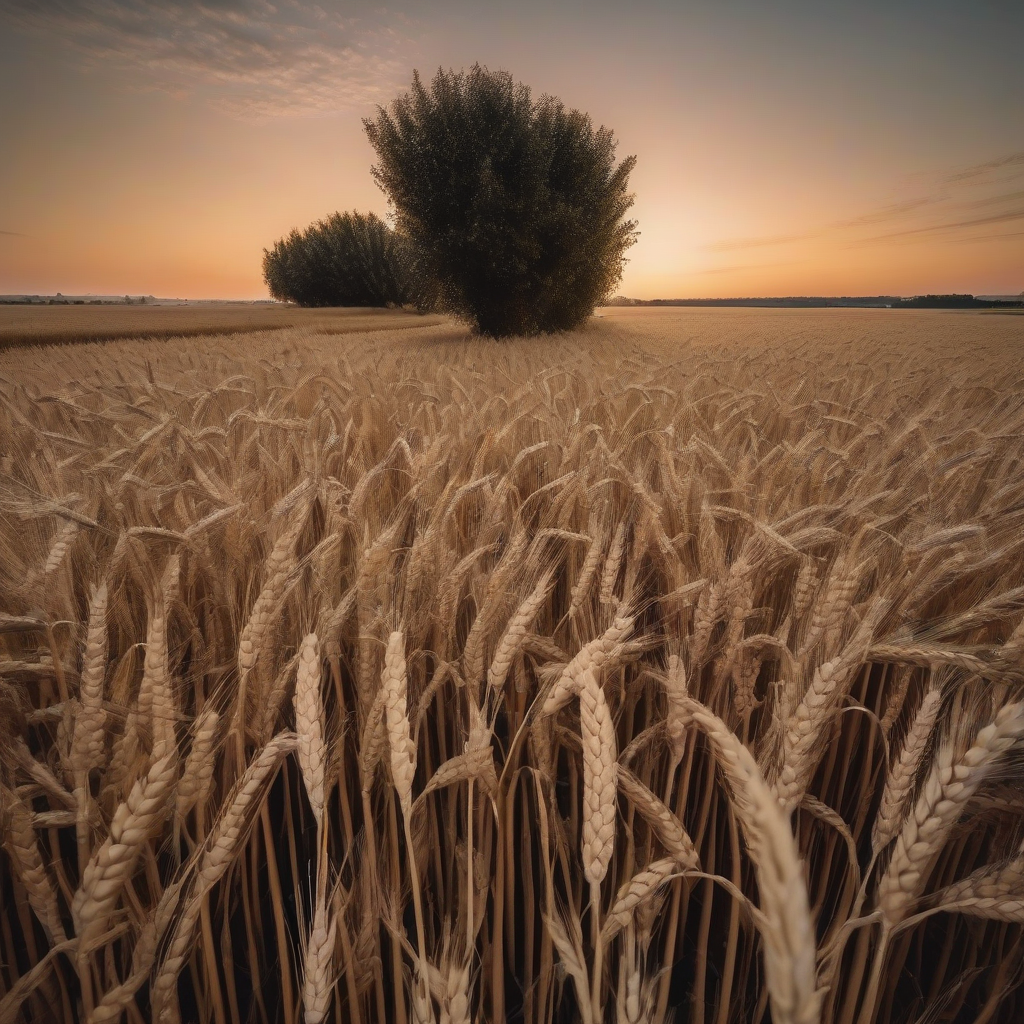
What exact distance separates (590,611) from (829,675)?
43cm

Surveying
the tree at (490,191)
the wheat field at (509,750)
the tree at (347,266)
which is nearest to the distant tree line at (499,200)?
the tree at (490,191)

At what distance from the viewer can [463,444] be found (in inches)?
68.2

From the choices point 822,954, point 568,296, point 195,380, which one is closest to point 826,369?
point 822,954

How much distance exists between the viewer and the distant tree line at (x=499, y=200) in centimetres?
1074

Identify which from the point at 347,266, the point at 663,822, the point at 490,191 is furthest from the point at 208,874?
the point at 347,266

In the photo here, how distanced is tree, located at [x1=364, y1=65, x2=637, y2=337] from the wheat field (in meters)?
11.1

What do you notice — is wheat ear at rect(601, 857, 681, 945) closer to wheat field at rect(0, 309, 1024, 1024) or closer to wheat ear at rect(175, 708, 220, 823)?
wheat field at rect(0, 309, 1024, 1024)

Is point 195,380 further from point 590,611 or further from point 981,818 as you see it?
point 981,818

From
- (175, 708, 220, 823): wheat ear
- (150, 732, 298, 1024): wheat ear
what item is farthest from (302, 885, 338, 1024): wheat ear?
(175, 708, 220, 823): wheat ear

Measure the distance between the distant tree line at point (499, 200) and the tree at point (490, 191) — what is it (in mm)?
23

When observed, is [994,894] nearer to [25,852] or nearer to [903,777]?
[903,777]

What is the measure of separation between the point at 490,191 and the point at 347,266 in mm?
30108

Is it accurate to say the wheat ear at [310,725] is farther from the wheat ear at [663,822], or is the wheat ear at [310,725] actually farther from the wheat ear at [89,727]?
the wheat ear at [663,822]

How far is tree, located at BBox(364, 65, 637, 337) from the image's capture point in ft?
35.2
